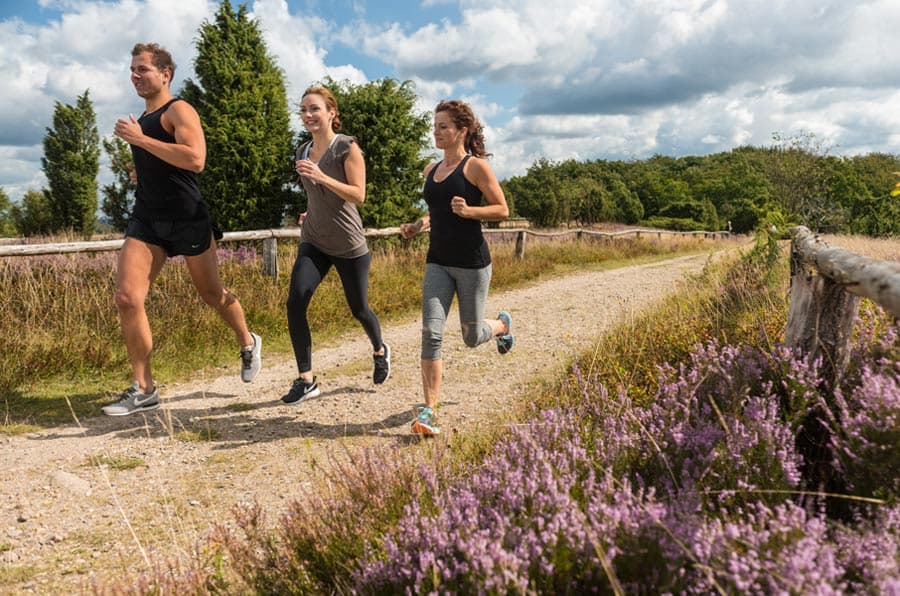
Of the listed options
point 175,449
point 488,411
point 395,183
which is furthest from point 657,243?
point 175,449

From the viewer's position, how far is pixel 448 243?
13.2ft

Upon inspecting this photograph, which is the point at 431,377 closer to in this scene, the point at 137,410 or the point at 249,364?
the point at 249,364

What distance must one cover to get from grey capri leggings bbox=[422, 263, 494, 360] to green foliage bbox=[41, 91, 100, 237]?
3045cm

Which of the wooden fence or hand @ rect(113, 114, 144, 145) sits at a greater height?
hand @ rect(113, 114, 144, 145)

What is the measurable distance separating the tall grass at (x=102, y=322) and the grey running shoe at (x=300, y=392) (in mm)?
1490

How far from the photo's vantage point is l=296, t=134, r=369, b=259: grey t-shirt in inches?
173

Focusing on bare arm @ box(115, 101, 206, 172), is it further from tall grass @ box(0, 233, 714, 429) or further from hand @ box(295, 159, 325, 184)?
tall grass @ box(0, 233, 714, 429)

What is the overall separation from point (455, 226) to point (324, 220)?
109 cm

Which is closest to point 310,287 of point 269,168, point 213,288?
point 213,288

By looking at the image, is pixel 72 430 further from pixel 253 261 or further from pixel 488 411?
pixel 253 261

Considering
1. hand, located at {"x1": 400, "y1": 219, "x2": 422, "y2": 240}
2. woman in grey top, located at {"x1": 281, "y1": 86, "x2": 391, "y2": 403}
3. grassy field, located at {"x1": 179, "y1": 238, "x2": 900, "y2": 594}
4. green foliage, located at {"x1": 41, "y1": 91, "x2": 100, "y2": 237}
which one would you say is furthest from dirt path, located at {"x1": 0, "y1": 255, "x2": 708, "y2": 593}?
green foliage, located at {"x1": 41, "y1": 91, "x2": 100, "y2": 237}

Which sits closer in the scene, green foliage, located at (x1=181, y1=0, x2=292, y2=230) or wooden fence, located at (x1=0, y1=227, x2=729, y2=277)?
wooden fence, located at (x1=0, y1=227, x2=729, y2=277)

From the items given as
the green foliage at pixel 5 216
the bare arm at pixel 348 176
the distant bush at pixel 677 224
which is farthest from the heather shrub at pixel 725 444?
the distant bush at pixel 677 224

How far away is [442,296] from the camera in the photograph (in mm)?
4102
